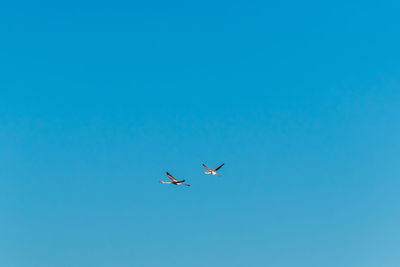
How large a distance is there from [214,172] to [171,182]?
751 inches

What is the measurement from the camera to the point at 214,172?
185 m

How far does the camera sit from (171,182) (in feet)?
568

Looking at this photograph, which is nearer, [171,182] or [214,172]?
[171,182]
